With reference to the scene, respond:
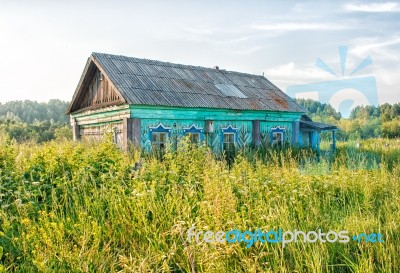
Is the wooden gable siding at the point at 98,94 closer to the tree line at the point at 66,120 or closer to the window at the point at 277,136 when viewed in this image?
the tree line at the point at 66,120

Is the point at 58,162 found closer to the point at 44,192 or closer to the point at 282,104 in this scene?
the point at 44,192

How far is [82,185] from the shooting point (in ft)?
16.0

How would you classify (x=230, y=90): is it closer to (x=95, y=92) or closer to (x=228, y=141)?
(x=228, y=141)

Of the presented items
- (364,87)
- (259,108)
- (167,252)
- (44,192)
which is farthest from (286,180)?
(259,108)

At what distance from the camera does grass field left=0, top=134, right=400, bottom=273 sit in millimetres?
3170

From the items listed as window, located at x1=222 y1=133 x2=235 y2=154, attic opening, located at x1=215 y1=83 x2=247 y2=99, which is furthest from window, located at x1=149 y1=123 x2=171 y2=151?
attic opening, located at x1=215 y1=83 x2=247 y2=99

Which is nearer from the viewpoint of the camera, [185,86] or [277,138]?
[185,86]

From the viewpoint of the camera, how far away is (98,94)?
13805mm

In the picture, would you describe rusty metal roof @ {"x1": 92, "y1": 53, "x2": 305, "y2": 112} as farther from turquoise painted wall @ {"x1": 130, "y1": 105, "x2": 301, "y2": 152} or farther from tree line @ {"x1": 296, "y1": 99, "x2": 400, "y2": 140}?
tree line @ {"x1": 296, "y1": 99, "x2": 400, "y2": 140}

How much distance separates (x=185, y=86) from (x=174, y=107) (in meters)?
1.79

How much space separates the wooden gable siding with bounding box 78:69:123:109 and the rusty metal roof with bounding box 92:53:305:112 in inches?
26.9

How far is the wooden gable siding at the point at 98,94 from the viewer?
1266 cm

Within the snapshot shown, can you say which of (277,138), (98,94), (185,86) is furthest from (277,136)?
(98,94)

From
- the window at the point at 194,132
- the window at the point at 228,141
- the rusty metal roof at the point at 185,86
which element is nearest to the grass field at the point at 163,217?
the rusty metal roof at the point at 185,86
